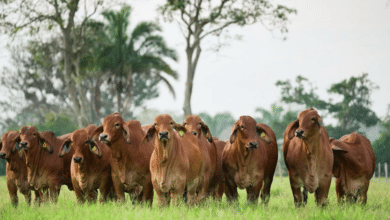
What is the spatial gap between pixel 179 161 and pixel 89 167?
197 centimetres

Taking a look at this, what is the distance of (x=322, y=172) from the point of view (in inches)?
307

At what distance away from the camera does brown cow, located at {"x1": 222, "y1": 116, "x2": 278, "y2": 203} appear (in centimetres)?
801

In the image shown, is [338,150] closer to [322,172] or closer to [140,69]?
[322,172]

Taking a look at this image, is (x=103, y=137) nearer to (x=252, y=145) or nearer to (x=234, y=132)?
(x=234, y=132)

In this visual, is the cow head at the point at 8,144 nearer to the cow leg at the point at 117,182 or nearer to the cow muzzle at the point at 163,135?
the cow leg at the point at 117,182

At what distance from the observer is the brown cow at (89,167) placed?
26.7 feet

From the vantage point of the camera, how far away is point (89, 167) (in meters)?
8.27

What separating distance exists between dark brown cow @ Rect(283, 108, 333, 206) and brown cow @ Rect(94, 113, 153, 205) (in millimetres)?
2500

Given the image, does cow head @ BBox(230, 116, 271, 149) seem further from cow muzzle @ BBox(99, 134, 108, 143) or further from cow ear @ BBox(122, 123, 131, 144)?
cow muzzle @ BBox(99, 134, 108, 143)

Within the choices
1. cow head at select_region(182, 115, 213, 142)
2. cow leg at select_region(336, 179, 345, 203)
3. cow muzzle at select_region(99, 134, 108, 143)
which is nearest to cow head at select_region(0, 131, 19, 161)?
cow muzzle at select_region(99, 134, 108, 143)

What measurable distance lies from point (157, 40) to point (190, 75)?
336 cm

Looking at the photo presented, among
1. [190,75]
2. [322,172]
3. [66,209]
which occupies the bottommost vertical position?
[66,209]

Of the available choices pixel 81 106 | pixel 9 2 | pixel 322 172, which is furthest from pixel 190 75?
pixel 322 172

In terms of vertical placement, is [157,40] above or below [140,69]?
above
